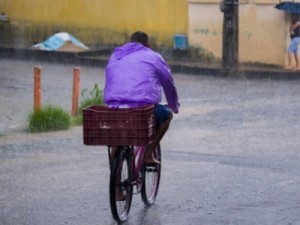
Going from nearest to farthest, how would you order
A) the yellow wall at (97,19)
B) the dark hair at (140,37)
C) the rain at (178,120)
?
the dark hair at (140,37) < the rain at (178,120) < the yellow wall at (97,19)

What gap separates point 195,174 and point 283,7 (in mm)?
17570

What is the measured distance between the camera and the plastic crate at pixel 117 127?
28.5ft

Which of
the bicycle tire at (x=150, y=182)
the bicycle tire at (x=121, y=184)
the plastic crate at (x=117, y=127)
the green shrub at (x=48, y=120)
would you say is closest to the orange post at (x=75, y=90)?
the green shrub at (x=48, y=120)

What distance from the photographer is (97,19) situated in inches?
1341

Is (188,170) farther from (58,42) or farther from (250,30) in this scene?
(58,42)

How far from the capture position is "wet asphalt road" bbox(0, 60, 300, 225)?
9.43 m

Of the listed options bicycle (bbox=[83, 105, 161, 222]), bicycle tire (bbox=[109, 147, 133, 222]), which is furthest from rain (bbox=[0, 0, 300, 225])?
bicycle (bbox=[83, 105, 161, 222])

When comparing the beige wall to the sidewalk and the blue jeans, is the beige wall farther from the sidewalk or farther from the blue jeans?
the blue jeans

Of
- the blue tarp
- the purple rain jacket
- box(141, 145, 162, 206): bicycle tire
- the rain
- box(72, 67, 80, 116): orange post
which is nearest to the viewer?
the purple rain jacket

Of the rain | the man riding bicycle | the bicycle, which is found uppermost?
the man riding bicycle

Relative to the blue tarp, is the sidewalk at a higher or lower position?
lower

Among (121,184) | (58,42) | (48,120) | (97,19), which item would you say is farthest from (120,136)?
(97,19)

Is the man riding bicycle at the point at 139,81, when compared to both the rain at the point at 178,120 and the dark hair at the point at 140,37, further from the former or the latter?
the rain at the point at 178,120

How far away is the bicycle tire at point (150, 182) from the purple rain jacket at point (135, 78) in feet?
2.23
